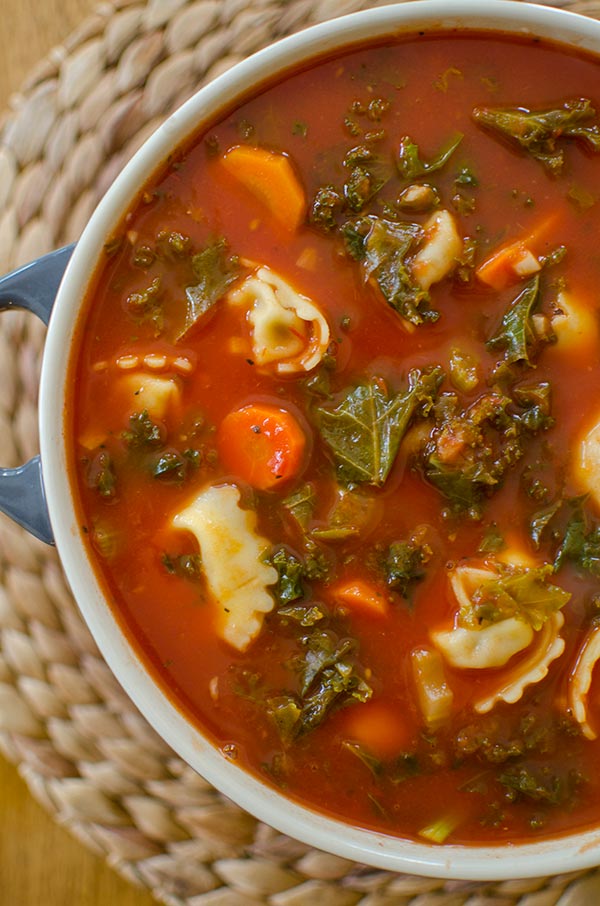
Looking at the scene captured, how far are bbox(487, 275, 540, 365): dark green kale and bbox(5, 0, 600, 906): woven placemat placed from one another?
3.80 feet

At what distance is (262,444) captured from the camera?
9.71ft

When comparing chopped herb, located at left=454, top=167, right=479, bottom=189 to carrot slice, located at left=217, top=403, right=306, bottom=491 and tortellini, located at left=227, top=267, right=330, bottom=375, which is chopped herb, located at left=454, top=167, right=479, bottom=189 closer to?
tortellini, located at left=227, top=267, right=330, bottom=375

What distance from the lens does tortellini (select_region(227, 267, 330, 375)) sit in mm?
2941

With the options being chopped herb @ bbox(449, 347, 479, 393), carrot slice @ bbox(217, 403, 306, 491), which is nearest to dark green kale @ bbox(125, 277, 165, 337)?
carrot slice @ bbox(217, 403, 306, 491)

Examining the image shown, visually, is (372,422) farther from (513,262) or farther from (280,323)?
(513,262)

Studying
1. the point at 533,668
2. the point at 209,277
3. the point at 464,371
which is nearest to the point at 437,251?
the point at 464,371

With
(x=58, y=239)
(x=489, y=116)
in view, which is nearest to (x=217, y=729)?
(x=58, y=239)

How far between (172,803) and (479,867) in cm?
104

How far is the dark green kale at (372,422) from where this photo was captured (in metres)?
2.96

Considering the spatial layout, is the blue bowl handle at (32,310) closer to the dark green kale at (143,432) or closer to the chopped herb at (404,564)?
the dark green kale at (143,432)

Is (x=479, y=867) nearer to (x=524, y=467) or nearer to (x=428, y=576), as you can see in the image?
(x=428, y=576)

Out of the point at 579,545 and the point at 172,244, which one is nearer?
the point at 172,244

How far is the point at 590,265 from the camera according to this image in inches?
118

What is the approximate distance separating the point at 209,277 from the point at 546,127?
3.29 feet
